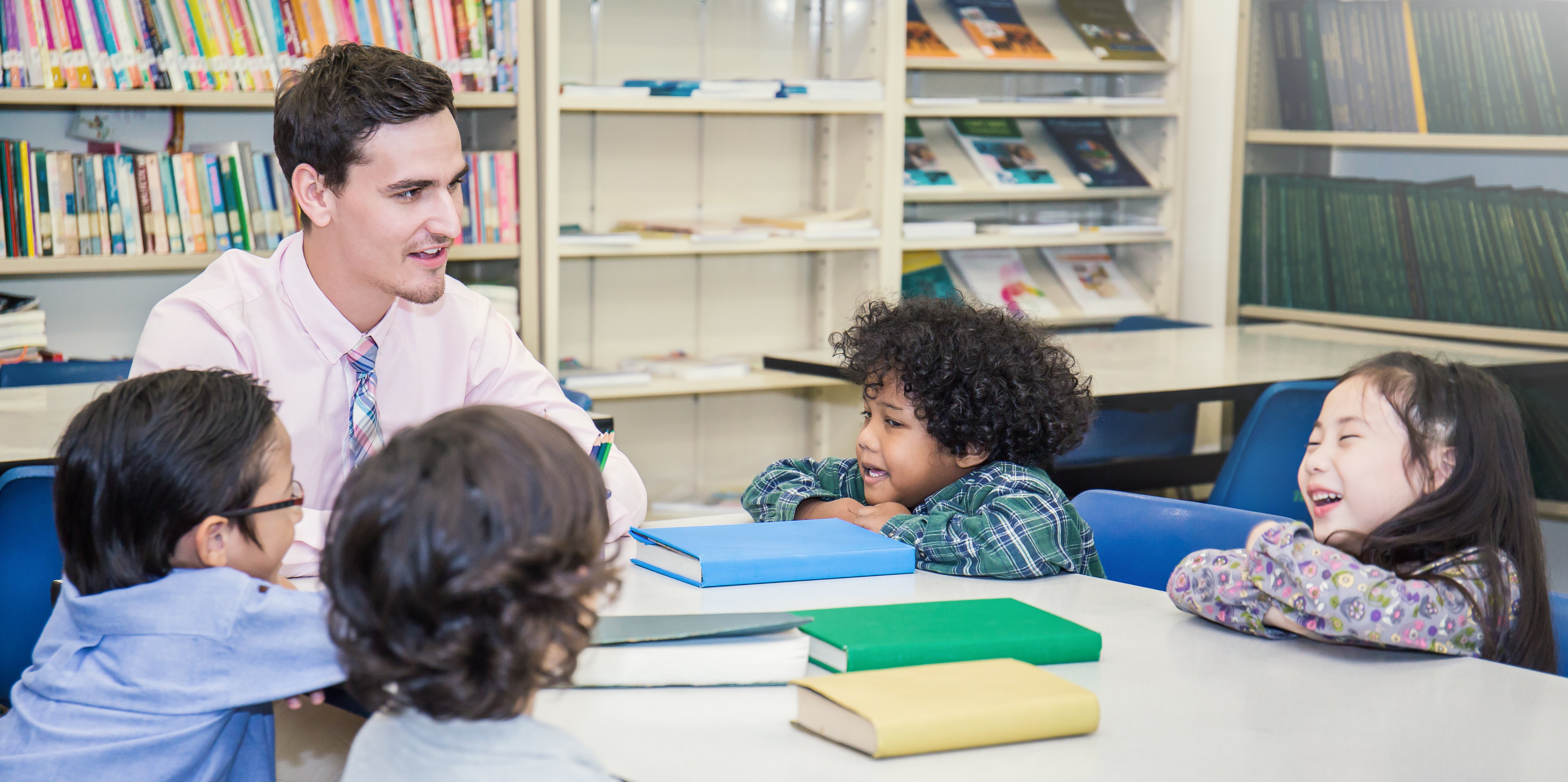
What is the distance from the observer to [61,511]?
3.65ft

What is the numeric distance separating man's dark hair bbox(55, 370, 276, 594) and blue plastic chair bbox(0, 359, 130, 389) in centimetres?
184

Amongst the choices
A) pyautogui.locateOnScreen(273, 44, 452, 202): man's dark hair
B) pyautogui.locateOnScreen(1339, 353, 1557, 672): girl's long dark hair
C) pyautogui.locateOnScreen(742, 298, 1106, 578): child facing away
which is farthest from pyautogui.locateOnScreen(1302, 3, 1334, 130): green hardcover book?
pyautogui.locateOnScreen(273, 44, 452, 202): man's dark hair

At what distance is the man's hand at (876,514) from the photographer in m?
1.66

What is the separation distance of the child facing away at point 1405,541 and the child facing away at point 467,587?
0.68 metres

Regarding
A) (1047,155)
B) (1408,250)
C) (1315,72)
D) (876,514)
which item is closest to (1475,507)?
(876,514)

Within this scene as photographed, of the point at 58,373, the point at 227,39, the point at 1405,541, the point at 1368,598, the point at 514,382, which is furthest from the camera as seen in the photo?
the point at 227,39

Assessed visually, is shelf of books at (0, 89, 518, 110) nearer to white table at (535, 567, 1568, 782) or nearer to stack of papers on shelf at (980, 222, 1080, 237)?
stack of papers on shelf at (980, 222, 1080, 237)

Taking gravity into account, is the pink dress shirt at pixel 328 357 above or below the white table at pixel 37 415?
above

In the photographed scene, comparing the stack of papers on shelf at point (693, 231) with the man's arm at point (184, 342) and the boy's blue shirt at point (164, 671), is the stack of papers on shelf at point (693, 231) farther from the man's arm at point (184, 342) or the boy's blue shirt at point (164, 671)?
the boy's blue shirt at point (164, 671)

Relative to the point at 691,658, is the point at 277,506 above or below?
above

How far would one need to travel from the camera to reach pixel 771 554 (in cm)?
142

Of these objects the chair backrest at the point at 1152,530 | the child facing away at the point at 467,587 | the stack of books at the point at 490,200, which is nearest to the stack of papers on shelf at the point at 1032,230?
the stack of books at the point at 490,200

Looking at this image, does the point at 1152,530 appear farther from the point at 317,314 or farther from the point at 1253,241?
the point at 1253,241

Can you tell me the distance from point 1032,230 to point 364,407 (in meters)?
2.72
